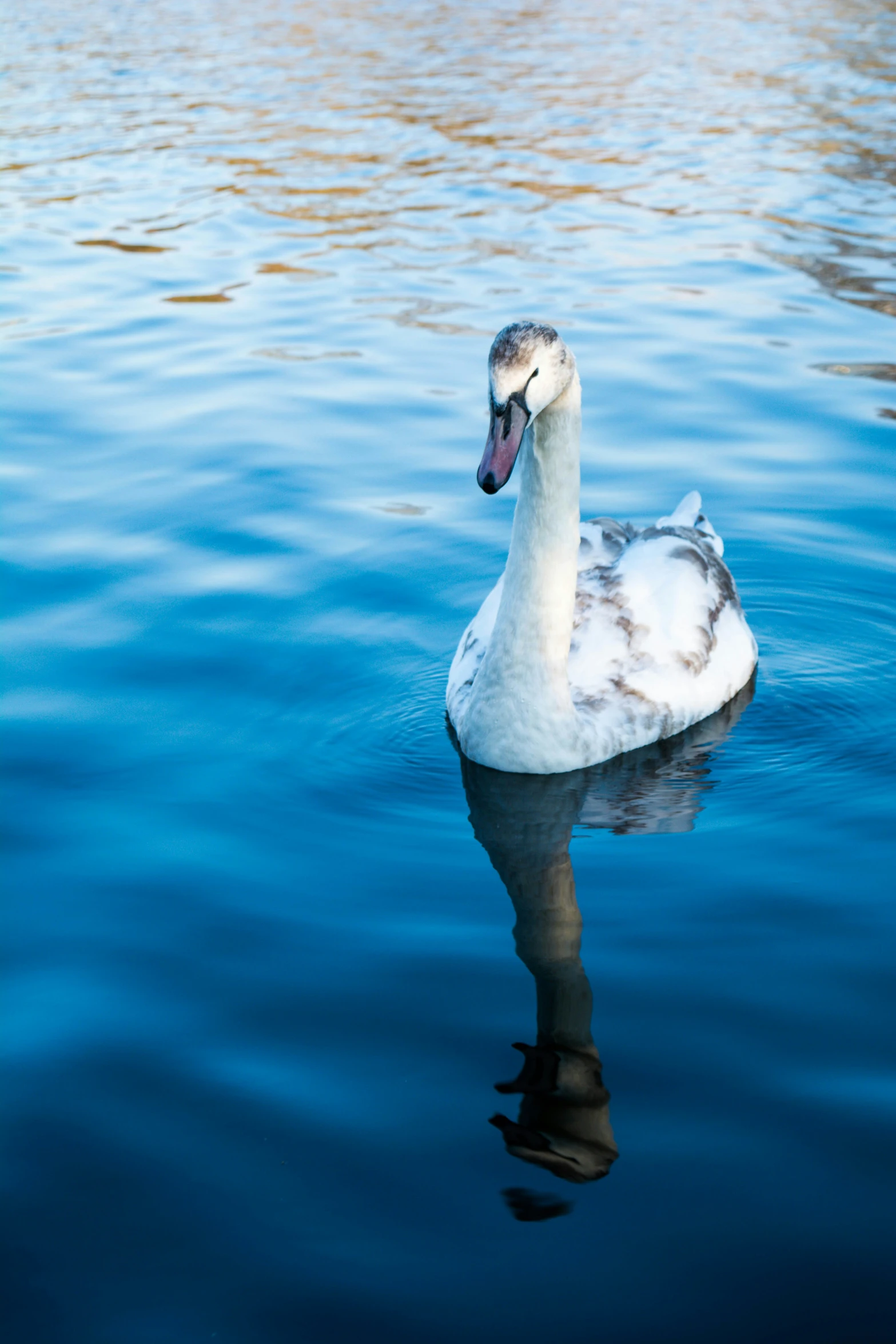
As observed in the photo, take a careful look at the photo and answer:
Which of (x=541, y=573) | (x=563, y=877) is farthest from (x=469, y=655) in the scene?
(x=563, y=877)

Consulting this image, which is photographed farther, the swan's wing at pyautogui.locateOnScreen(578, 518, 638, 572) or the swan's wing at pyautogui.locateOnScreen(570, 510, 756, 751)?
the swan's wing at pyautogui.locateOnScreen(578, 518, 638, 572)

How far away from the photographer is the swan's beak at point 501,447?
236 inches

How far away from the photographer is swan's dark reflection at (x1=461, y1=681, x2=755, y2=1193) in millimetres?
4898

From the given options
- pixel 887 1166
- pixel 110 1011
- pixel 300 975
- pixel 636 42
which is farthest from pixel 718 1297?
pixel 636 42

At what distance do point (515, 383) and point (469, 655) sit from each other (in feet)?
6.66

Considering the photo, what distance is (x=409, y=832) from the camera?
22.6 feet

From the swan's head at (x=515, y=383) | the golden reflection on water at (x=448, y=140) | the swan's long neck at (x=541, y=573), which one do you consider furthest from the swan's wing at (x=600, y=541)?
the golden reflection on water at (x=448, y=140)

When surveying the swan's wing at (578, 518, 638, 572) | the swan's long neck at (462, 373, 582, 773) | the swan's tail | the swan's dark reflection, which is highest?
the swan's tail

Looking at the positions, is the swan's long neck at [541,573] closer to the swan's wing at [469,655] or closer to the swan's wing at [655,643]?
the swan's wing at [469,655]

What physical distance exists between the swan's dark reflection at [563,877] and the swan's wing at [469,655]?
0.33m

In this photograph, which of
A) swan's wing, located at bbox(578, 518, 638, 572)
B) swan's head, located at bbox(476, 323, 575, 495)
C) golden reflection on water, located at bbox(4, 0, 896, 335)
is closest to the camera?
swan's head, located at bbox(476, 323, 575, 495)

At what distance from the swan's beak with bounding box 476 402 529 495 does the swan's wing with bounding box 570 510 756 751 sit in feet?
5.86

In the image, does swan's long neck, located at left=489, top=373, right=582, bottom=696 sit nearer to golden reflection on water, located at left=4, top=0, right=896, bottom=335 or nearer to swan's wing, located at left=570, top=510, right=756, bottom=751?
swan's wing, located at left=570, top=510, right=756, bottom=751

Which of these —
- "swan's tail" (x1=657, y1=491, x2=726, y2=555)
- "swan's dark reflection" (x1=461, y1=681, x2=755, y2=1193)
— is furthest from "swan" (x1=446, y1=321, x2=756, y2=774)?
"swan's tail" (x1=657, y1=491, x2=726, y2=555)
